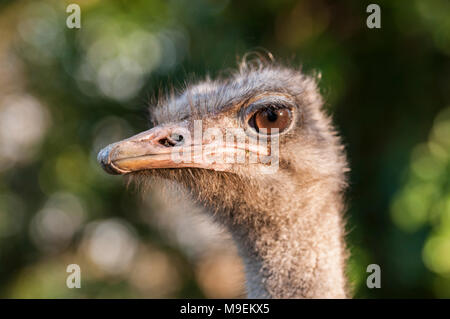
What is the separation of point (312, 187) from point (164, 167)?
0.56 metres

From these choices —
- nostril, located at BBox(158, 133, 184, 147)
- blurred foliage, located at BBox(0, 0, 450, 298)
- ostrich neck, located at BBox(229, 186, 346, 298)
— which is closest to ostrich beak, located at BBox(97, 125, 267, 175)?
nostril, located at BBox(158, 133, 184, 147)

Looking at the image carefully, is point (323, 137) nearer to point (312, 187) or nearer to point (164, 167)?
point (312, 187)

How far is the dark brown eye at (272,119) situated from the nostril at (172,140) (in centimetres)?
24

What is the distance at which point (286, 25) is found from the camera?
381 centimetres

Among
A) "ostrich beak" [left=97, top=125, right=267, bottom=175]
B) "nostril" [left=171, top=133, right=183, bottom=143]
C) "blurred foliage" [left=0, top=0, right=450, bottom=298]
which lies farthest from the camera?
"blurred foliage" [left=0, top=0, right=450, bottom=298]

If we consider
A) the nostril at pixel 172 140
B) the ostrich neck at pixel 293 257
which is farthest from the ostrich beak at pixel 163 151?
the ostrich neck at pixel 293 257

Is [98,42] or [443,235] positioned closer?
[443,235]

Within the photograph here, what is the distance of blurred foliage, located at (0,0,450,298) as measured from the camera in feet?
9.79

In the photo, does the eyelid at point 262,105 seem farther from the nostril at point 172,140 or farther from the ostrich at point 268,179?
the nostril at point 172,140

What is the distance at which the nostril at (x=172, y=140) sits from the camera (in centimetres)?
147

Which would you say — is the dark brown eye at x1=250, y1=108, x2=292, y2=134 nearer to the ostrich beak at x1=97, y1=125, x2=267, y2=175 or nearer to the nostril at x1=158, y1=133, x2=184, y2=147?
the ostrich beak at x1=97, y1=125, x2=267, y2=175

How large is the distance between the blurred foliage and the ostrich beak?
80 cm

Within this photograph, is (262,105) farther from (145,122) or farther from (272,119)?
(145,122)

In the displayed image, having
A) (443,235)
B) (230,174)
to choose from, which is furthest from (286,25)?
(230,174)
